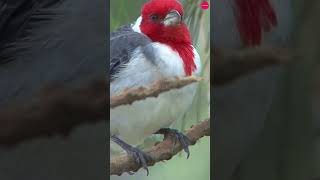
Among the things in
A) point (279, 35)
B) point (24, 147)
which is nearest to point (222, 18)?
point (279, 35)

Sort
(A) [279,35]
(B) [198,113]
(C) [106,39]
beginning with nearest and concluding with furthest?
(C) [106,39] < (B) [198,113] < (A) [279,35]

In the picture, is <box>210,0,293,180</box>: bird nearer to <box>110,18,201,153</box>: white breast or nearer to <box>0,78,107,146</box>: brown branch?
<box>110,18,201,153</box>: white breast

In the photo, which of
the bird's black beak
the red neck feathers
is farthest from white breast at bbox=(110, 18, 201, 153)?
the red neck feathers

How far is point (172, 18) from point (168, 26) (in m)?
0.05

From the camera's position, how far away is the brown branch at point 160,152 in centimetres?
296

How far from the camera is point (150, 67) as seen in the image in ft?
9.91

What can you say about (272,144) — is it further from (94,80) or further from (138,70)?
(94,80)

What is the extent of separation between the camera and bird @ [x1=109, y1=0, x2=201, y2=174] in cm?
294

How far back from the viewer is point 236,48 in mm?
3342

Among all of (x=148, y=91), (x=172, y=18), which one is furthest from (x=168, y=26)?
(x=148, y=91)

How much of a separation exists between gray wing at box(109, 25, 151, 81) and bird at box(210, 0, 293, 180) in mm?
452

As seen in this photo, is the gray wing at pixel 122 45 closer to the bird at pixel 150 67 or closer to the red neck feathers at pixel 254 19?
the bird at pixel 150 67

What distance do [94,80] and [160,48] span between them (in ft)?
1.37

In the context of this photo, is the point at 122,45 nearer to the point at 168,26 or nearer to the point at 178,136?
the point at 168,26
